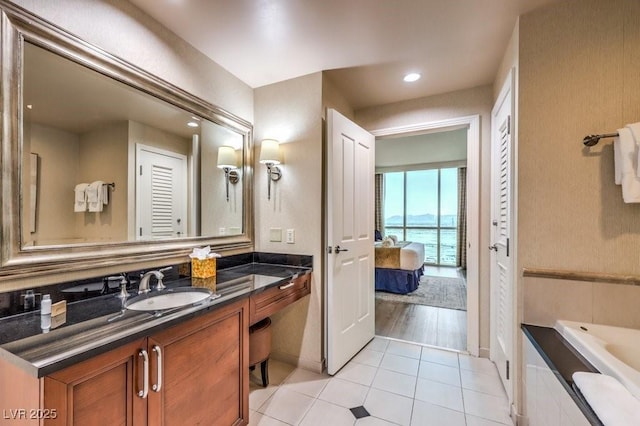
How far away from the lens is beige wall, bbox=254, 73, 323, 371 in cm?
220

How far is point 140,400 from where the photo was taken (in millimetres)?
1033

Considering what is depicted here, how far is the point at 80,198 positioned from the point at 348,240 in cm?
175

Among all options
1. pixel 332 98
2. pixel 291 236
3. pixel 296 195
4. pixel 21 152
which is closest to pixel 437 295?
pixel 291 236

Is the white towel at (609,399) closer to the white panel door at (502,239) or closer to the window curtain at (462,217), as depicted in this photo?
the white panel door at (502,239)

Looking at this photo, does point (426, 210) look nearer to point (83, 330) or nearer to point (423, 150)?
point (423, 150)

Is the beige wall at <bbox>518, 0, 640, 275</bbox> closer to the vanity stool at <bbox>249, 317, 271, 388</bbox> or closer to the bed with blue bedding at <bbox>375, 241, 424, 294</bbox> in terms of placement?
the vanity stool at <bbox>249, 317, 271, 388</bbox>

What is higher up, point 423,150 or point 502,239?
point 423,150

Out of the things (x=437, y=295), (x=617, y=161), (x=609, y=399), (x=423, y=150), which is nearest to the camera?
(x=609, y=399)

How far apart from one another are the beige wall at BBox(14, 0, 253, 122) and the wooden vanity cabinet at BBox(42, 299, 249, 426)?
145 centimetres

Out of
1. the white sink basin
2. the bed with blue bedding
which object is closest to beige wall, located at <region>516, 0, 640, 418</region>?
the white sink basin

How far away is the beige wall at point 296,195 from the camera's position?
7.23ft

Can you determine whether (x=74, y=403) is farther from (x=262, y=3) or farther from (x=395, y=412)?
(x=262, y=3)

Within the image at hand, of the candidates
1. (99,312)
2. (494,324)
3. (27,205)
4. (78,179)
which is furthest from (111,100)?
(494,324)

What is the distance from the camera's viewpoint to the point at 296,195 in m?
2.28
